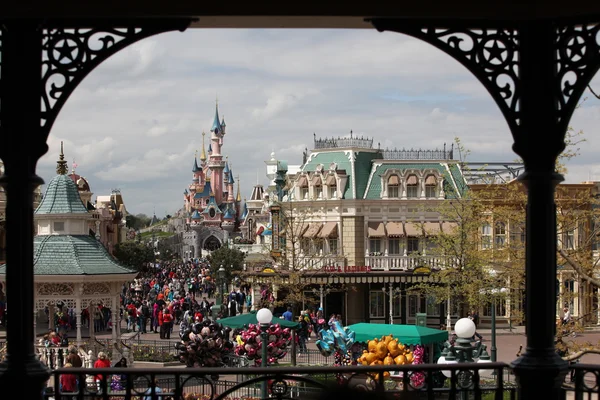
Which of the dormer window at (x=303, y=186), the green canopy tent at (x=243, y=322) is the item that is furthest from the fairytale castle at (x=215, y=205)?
the green canopy tent at (x=243, y=322)

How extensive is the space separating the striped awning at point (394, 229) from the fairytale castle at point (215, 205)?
83.9 metres

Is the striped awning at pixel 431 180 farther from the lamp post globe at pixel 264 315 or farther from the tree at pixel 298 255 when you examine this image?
the lamp post globe at pixel 264 315

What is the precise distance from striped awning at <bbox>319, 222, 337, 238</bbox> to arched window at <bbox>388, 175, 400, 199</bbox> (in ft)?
9.24

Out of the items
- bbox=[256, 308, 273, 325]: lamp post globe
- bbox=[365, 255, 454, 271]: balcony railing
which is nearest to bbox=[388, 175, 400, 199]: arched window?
bbox=[365, 255, 454, 271]: balcony railing

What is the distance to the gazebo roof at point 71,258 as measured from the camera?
19094 mm

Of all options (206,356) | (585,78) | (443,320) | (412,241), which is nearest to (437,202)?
(412,241)

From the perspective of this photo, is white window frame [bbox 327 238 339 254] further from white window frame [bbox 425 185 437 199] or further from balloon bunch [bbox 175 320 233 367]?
balloon bunch [bbox 175 320 233 367]

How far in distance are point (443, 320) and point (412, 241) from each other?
4064 mm

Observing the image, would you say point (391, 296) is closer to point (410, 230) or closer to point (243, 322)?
point (410, 230)

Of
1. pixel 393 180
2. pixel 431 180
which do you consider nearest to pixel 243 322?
pixel 393 180

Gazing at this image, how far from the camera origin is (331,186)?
4178 cm

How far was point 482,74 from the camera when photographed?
6.70 meters

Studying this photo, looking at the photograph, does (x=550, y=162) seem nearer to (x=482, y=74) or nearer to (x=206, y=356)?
(x=482, y=74)

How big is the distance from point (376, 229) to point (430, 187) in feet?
10.0
